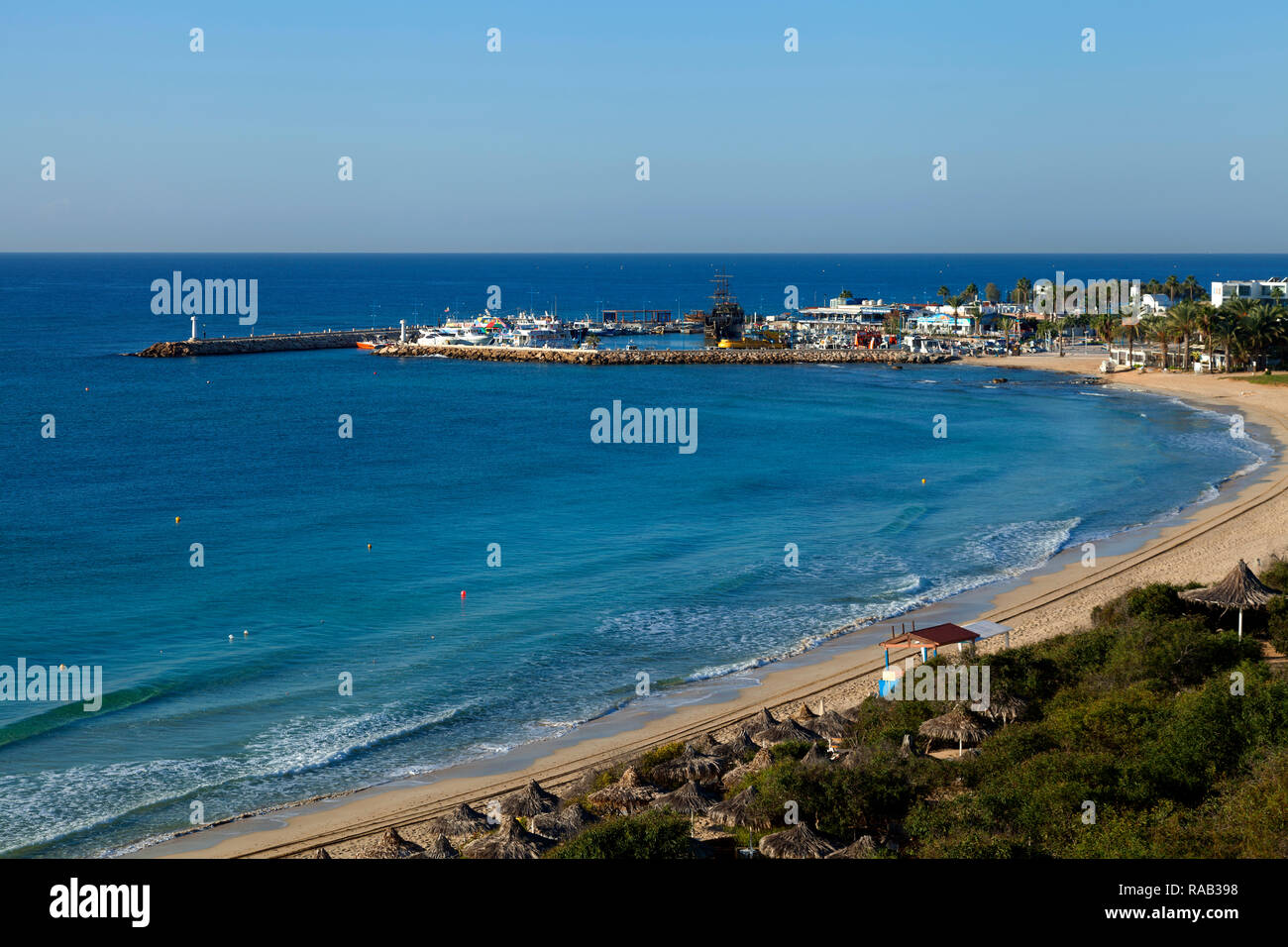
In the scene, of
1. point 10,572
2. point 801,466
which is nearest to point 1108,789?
point 10,572

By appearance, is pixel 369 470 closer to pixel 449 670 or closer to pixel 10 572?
pixel 10 572

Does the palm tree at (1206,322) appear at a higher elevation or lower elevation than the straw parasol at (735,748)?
higher

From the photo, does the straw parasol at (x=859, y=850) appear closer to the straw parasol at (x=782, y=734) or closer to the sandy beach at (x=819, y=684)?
the straw parasol at (x=782, y=734)

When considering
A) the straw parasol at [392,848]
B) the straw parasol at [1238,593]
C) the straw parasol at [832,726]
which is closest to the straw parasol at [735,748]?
the straw parasol at [832,726]

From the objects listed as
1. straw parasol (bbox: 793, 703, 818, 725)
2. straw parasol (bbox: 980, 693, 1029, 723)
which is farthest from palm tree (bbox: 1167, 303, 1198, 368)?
straw parasol (bbox: 980, 693, 1029, 723)

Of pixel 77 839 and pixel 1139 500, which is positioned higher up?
pixel 1139 500

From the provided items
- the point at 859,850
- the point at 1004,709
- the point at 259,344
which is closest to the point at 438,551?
the point at 1004,709
